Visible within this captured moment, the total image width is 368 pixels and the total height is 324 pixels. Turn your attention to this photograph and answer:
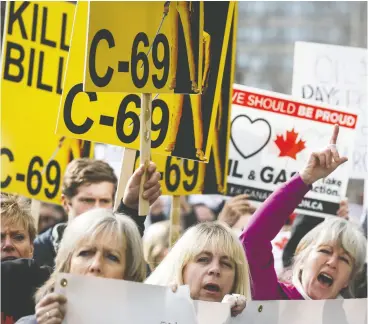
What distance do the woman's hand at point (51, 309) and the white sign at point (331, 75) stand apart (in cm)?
477

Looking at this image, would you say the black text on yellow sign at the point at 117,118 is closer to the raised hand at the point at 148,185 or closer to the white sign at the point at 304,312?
the raised hand at the point at 148,185

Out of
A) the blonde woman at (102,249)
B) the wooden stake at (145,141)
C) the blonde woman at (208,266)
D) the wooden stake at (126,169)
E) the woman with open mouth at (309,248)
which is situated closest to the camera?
the blonde woman at (102,249)

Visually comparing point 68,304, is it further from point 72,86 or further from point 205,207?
point 205,207

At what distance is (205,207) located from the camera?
1152 centimetres

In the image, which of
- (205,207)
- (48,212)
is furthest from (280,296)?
(205,207)

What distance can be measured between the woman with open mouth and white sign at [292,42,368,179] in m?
3.13

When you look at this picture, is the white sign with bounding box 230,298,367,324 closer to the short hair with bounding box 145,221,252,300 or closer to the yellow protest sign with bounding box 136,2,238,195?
the short hair with bounding box 145,221,252,300

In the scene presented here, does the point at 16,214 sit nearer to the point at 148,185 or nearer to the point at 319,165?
the point at 148,185

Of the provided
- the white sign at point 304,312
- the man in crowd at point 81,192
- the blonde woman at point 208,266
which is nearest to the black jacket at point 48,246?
the man in crowd at point 81,192

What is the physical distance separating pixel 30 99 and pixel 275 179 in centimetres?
166

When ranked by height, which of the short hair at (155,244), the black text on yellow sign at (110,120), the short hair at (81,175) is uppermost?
the black text on yellow sign at (110,120)

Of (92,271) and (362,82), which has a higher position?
(362,82)

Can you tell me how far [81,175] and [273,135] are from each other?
63.5 inches

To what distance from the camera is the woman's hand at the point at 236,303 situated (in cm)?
433
